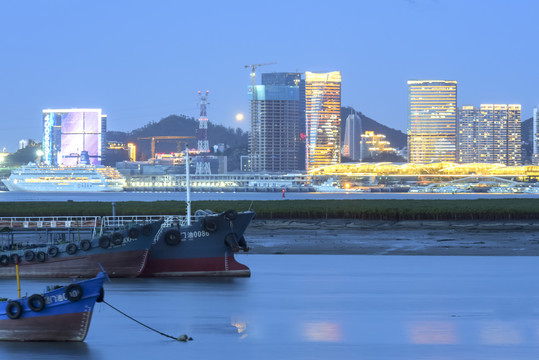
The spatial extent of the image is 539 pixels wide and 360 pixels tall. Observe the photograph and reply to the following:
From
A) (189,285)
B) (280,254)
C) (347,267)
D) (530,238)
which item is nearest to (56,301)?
(189,285)

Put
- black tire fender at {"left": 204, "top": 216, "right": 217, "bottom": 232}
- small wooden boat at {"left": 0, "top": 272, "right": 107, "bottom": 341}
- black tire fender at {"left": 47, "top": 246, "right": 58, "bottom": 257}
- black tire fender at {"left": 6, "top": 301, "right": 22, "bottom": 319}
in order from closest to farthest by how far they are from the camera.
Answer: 1. small wooden boat at {"left": 0, "top": 272, "right": 107, "bottom": 341}
2. black tire fender at {"left": 6, "top": 301, "right": 22, "bottom": 319}
3. black tire fender at {"left": 47, "top": 246, "right": 58, "bottom": 257}
4. black tire fender at {"left": 204, "top": 216, "right": 217, "bottom": 232}

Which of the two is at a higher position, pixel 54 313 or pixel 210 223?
pixel 210 223

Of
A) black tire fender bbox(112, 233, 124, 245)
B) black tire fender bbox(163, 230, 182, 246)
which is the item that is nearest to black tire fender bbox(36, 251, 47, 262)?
black tire fender bbox(112, 233, 124, 245)

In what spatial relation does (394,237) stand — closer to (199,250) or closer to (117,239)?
(199,250)

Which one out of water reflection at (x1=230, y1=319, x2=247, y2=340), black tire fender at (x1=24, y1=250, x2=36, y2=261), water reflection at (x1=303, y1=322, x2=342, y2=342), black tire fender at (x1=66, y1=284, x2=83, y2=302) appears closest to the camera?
black tire fender at (x1=66, y1=284, x2=83, y2=302)

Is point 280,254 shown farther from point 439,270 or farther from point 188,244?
point 188,244

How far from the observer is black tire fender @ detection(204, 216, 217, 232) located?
3250 centimetres

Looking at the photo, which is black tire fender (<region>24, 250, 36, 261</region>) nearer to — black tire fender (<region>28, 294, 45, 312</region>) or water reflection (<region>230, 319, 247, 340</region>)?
water reflection (<region>230, 319, 247, 340</region>)

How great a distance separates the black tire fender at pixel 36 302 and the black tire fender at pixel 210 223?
12.0 meters

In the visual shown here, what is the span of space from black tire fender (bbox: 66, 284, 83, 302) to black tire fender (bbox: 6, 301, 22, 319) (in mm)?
1150

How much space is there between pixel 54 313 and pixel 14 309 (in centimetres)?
86

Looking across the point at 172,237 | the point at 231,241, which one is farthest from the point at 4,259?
the point at 231,241

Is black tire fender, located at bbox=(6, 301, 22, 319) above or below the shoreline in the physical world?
above

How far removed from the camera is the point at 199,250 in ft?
109
